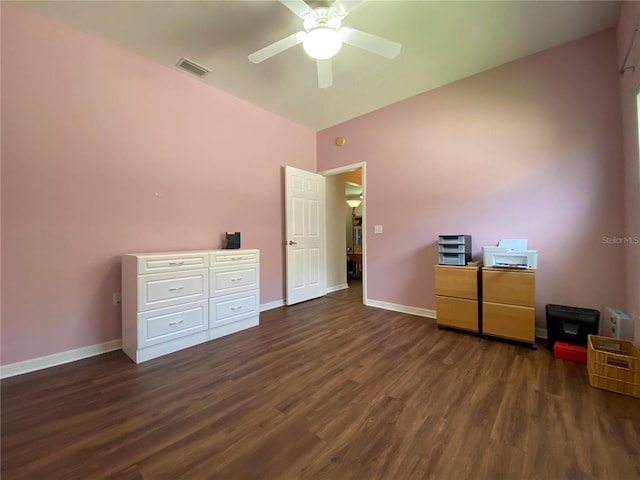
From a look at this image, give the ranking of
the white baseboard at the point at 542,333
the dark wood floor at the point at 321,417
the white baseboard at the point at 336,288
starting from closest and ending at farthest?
the dark wood floor at the point at 321,417 → the white baseboard at the point at 542,333 → the white baseboard at the point at 336,288

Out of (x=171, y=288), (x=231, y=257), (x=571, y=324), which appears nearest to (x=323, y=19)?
(x=231, y=257)

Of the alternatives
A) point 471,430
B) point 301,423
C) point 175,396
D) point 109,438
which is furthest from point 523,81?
point 109,438

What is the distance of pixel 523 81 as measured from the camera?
2635mm

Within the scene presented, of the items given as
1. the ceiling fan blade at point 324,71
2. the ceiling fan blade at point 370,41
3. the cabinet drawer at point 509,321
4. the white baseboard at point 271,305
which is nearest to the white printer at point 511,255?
the cabinet drawer at point 509,321

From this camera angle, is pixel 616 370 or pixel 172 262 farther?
pixel 172 262

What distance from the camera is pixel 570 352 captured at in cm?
209

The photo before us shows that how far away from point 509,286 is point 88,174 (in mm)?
3957

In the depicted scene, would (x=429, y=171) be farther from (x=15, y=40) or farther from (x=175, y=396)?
(x=15, y=40)

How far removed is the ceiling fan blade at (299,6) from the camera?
168 centimetres

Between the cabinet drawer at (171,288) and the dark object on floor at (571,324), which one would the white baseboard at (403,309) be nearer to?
the dark object on floor at (571,324)

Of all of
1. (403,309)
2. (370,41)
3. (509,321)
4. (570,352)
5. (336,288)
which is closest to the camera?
(370,41)

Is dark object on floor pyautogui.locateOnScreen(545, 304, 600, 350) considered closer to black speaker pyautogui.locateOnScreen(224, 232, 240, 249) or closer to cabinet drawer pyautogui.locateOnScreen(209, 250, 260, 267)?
cabinet drawer pyautogui.locateOnScreen(209, 250, 260, 267)

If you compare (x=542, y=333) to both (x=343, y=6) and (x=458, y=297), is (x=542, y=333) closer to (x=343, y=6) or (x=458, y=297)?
(x=458, y=297)

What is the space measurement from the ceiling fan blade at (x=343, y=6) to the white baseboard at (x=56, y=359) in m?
3.30
